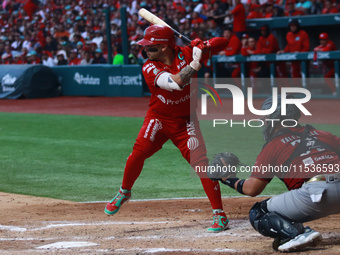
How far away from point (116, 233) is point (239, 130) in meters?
7.24

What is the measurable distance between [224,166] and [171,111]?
3.80 feet

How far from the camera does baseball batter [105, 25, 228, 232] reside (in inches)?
216

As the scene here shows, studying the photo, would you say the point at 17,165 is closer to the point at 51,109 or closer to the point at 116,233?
the point at 116,233

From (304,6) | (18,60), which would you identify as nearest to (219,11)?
(304,6)

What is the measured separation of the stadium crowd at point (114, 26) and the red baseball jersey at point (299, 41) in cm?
3

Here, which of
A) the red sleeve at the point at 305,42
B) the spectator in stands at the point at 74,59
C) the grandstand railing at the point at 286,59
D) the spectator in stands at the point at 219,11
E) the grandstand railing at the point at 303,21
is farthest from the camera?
the spectator in stands at the point at 74,59

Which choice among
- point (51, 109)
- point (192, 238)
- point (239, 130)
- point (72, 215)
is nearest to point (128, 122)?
point (239, 130)

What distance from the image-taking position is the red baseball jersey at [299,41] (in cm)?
1617

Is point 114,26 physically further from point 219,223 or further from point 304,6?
point 219,223

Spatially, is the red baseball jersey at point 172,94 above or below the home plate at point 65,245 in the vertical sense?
above

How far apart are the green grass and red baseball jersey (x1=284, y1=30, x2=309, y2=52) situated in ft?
14.0

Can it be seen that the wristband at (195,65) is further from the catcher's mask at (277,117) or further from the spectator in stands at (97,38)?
the spectator in stands at (97,38)

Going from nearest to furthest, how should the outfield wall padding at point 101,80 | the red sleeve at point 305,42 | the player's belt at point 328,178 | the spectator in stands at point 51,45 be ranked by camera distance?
the player's belt at point 328,178
the red sleeve at point 305,42
the outfield wall padding at point 101,80
the spectator in stands at point 51,45

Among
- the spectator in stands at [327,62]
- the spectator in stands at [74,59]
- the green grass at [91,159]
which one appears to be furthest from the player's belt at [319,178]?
the spectator in stands at [74,59]
